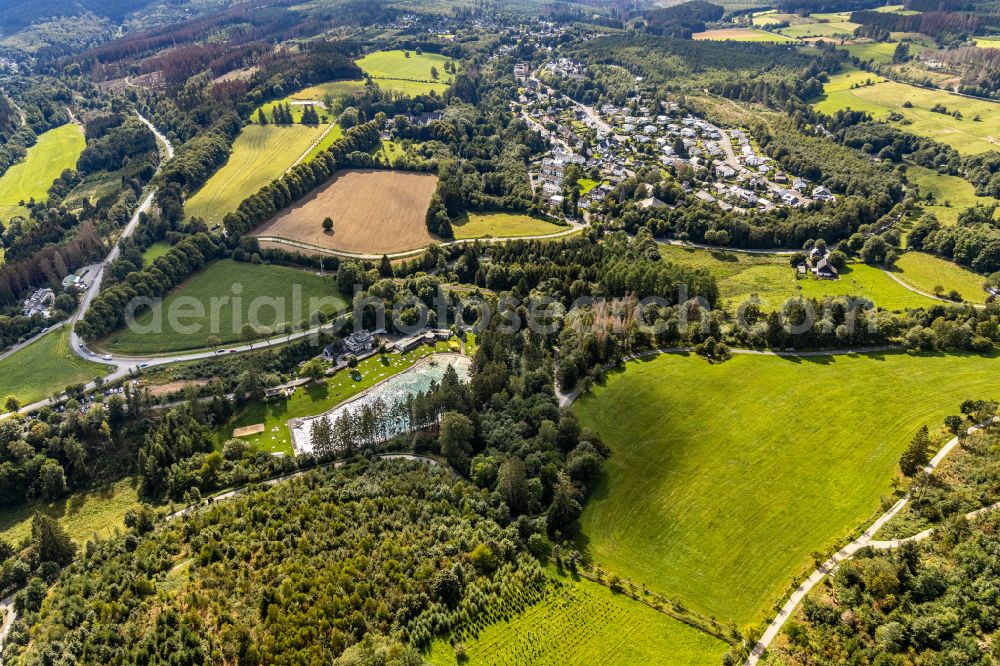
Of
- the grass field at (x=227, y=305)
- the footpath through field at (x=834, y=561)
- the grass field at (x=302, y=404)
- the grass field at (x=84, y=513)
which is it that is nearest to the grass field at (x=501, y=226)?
the grass field at (x=227, y=305)

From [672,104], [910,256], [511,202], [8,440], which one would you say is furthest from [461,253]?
[672,104]

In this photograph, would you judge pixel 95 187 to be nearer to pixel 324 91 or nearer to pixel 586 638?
pixel 324 91

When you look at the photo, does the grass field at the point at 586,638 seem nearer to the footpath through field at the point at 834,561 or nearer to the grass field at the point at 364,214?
the footpath through field at the point at 834,561

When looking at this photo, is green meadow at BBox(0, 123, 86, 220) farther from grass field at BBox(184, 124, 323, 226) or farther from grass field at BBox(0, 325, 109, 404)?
grass field at BBox(0, 325, 109, 404)

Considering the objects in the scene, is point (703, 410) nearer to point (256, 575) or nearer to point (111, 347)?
point (256, 575)

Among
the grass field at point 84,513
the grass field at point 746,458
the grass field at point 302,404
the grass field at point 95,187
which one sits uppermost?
the grass field at point 95,187

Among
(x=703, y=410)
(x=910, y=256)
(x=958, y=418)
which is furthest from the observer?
(x=910, y=256)
